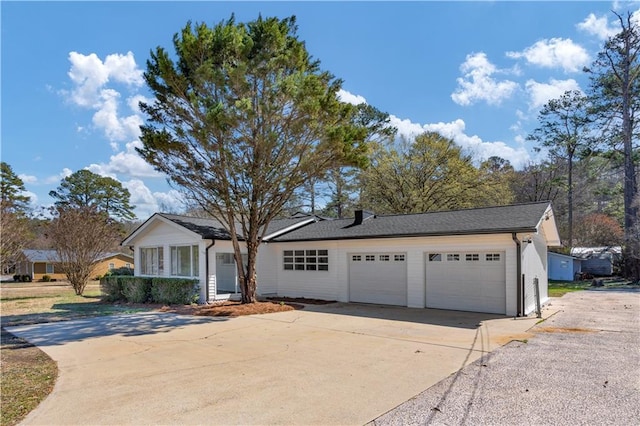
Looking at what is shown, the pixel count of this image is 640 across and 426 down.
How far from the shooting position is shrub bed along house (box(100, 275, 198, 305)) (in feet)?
49.7

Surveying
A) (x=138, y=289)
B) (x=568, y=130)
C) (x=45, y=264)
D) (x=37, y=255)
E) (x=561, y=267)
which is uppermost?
(x=568, y=130)

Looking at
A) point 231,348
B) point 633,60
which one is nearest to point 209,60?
point 231,348

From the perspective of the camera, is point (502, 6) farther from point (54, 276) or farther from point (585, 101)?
point (54, 276)

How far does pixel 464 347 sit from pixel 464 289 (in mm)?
5213

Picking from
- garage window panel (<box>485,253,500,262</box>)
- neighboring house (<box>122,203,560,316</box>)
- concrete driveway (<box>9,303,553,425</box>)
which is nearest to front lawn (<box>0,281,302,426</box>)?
concrete driveway (<box>9,303,553,425</box>)

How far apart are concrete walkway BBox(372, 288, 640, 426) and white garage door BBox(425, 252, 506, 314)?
10.9 feet

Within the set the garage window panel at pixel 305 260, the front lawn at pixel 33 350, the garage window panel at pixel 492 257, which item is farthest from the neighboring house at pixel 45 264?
the garage window panel at pixel 492 257

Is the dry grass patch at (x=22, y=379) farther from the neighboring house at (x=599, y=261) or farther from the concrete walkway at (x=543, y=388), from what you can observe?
the neighboring house at (x=599, y=261)

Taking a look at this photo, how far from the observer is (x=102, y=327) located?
35.2 feet

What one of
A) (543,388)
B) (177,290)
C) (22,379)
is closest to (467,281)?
(543,388)

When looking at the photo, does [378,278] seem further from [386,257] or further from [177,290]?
[177,290]

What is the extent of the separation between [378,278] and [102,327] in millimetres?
8783

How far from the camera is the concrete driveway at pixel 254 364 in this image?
4645 millimetres

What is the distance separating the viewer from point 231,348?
7.93 metres
